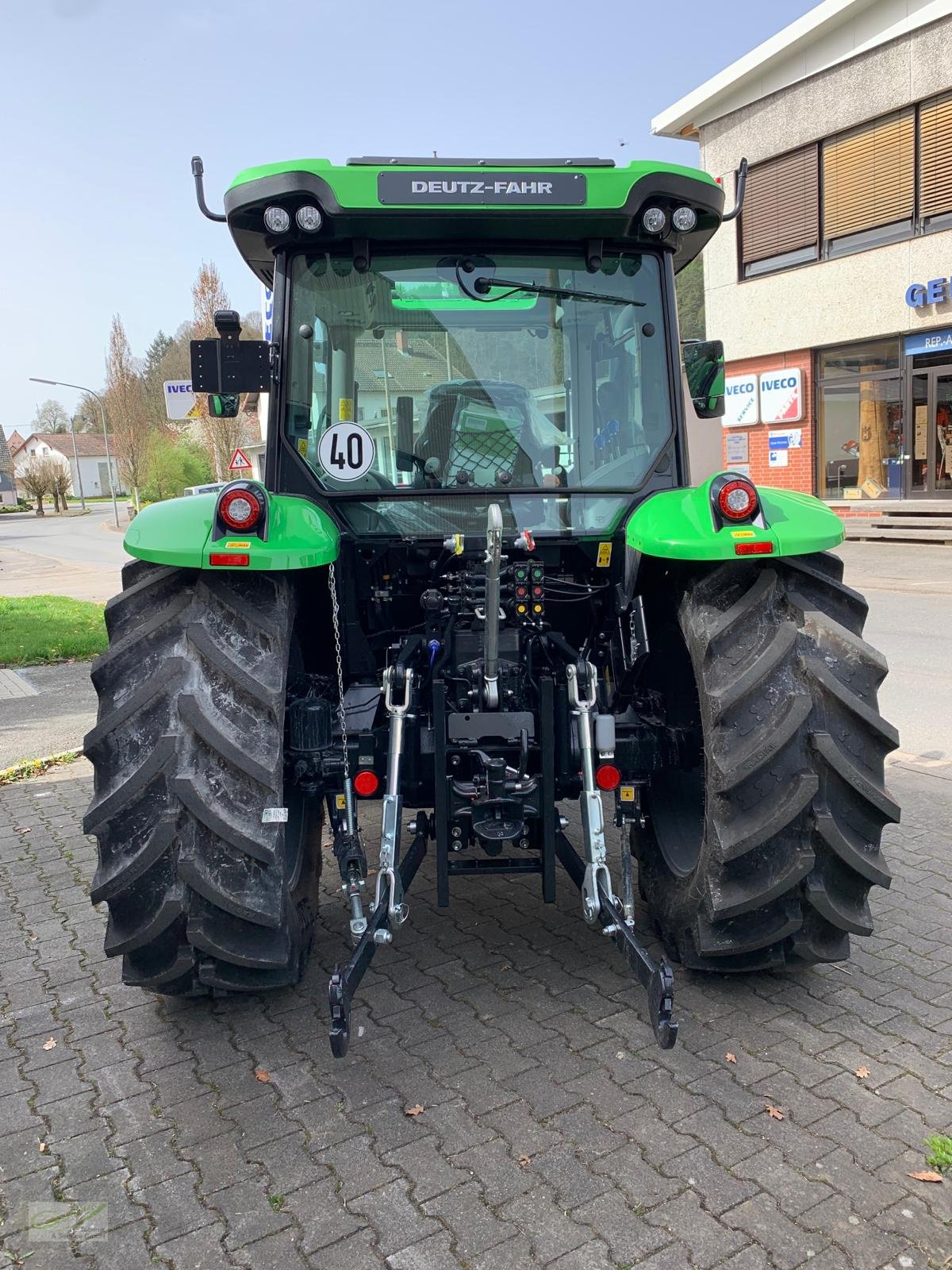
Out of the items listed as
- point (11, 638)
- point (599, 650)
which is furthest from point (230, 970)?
point (11, 638)

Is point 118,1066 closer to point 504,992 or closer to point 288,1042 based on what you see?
point 288,1042

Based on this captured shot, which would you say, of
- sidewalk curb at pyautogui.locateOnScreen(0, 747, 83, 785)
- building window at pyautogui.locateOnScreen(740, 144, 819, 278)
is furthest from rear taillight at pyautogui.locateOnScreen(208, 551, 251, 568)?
building window at pyautogui.locateOnScreen(740, 144, 819, 278)

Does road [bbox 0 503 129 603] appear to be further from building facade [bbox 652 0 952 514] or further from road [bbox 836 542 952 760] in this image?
building facade [bbox 652 0 952 514]

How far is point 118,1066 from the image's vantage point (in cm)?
330

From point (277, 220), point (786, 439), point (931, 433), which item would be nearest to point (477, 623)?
point (277, 220)

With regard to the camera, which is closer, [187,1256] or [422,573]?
[187,1256]

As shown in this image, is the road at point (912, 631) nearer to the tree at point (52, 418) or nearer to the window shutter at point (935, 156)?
the window shutter at point (935, 156)

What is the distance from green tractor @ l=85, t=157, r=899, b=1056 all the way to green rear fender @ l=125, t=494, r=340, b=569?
0.04 ft

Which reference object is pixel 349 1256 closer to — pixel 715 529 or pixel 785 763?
pixel 785 763

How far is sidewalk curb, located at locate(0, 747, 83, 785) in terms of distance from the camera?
6.86 m

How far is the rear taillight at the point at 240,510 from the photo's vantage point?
10.6ft

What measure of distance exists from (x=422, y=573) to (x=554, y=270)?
1187 mm

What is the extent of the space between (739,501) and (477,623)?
3.25ft

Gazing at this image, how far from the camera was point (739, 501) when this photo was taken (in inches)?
127
